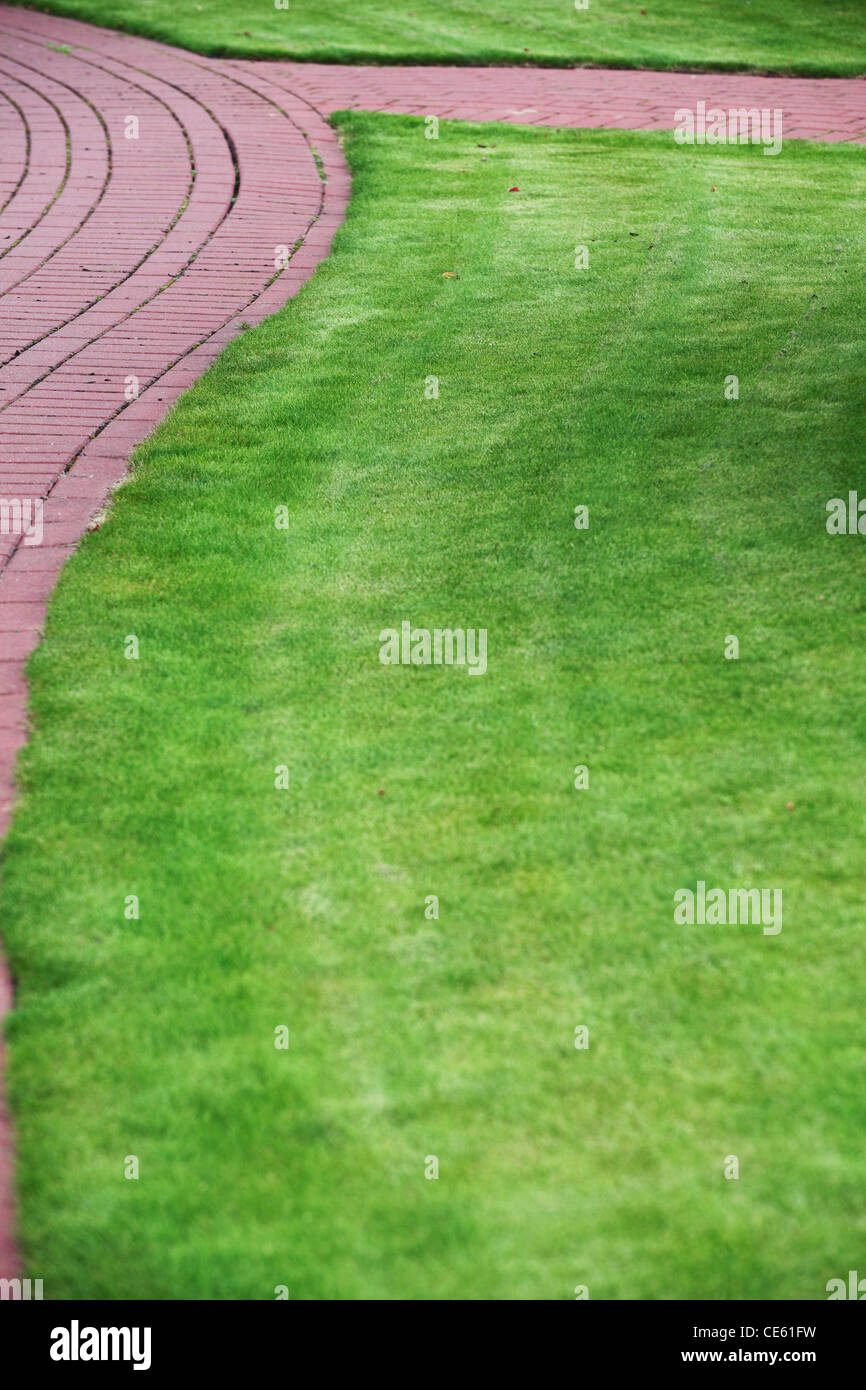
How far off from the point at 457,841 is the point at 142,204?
700 centimetres

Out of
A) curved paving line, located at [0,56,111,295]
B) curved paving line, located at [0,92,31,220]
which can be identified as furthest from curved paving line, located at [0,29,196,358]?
curved paving line, located at [0,92,31,220]

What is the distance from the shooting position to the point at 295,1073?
9.45ft

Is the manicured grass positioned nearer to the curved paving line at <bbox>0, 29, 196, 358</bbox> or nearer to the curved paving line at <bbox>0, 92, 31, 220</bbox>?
the curved paving line at <bbox>0, 29, 196, 358</bbox>

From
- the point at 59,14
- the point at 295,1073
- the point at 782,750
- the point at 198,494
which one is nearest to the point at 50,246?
the point at 198,494

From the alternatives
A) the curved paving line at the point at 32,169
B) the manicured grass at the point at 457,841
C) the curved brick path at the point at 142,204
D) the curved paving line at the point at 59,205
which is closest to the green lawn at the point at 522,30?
the curved brick path at the point at 142,204

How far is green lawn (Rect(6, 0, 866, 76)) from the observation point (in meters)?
13.6

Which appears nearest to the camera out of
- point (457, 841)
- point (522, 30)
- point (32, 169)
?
point (457, 841)

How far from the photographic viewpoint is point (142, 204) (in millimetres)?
9320

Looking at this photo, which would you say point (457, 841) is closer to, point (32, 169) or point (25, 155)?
point (32, 169)

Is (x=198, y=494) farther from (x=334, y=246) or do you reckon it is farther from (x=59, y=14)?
(x=59, y=14)

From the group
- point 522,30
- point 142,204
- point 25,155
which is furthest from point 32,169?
point 522,30

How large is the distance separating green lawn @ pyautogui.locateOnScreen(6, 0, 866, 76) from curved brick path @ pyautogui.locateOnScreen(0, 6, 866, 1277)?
408 mm

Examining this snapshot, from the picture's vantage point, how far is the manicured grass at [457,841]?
2596 millimetres
